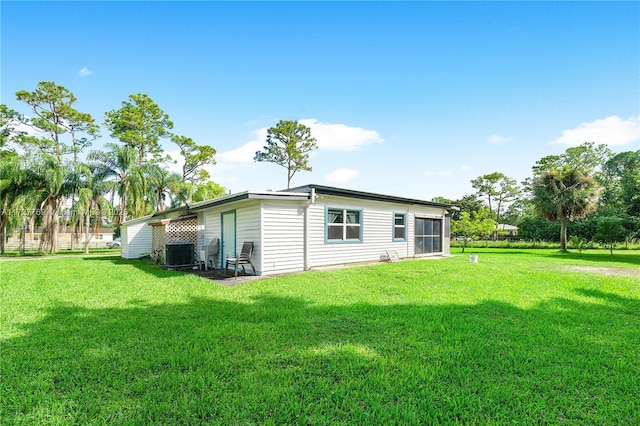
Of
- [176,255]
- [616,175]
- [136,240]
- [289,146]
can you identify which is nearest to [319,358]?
[176,255]

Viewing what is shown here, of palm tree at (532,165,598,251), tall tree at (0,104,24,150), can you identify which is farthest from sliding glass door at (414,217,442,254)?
tall tree at (0,104,24,150)

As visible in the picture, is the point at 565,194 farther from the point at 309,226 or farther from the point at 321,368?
the point at 321,368

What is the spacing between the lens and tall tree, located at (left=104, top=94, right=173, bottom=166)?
26.9 metres

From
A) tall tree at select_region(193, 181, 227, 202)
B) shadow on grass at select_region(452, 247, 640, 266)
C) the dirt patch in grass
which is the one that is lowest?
shadow on grass at select_region(452, 247, 640, 266)

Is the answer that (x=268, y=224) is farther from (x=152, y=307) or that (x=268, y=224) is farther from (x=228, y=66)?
(x=228, y=66)

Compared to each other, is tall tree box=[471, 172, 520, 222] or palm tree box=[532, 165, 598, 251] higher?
tall tree box=[471, 172, 520, 222]

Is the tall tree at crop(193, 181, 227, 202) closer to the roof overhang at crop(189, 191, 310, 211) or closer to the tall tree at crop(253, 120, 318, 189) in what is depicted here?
the tall tree at crop(253, 120, 318, 189)

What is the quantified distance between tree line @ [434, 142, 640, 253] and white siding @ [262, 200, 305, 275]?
50.5ft

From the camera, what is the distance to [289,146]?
94.9 ft

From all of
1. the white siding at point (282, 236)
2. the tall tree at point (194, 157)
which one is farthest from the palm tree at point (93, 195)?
the white siding at point (282, 236)

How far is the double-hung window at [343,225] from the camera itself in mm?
9969

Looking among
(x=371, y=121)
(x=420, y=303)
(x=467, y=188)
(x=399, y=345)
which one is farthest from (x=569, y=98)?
(x=467, y=188)

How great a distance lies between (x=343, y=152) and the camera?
2252 cm

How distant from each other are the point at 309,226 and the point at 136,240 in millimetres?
11541
